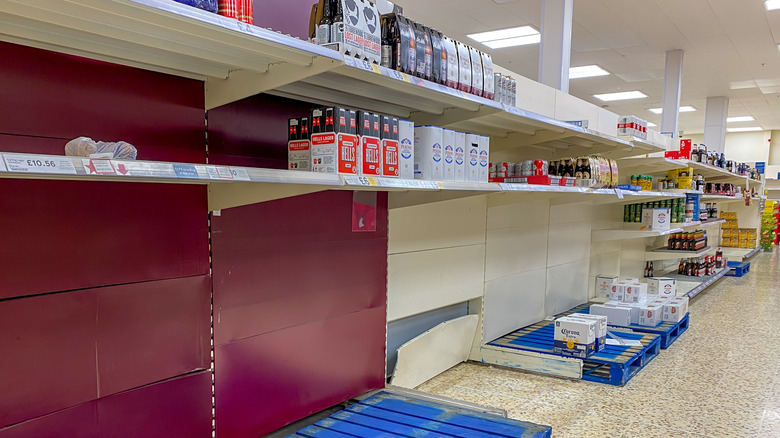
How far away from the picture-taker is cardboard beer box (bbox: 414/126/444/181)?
Result: 2.19 metres

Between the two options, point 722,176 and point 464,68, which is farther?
point 722,176

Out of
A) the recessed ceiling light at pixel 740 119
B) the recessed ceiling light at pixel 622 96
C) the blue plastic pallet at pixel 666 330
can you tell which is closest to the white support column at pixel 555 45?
→ the blue plastic pallet at pixel 666 330

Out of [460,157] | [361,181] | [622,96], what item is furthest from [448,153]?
[622,96]

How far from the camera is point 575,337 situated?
133 inches

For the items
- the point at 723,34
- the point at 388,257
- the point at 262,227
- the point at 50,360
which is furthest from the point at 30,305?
the point at 723,34

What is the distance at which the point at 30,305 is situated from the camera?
1.46m

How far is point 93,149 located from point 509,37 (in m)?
7.19

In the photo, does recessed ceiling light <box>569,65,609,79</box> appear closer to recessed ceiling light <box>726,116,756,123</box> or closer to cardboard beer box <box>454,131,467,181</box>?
cardboard beer box <box>454,131,467,181</box>

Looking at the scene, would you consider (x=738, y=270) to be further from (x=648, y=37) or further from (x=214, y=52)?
(x=214, y=52)

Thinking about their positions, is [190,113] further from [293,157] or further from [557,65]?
[557,65]

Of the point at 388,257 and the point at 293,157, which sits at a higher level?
the point at 293,157

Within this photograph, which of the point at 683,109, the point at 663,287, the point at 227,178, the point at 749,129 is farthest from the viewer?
the point at 749,129

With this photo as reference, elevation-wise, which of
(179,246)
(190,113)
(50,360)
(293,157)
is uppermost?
(190,113)

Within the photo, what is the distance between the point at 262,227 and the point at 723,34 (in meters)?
7.90
